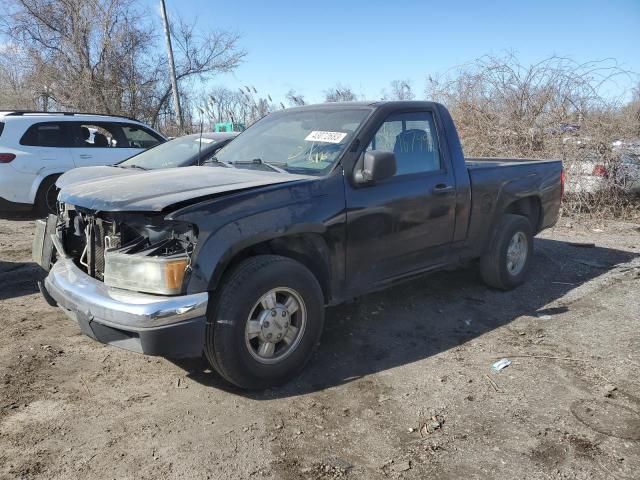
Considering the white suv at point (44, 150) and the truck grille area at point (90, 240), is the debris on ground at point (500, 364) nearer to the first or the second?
the truck grille area at point (90, 240)

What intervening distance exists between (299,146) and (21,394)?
8.41 feet

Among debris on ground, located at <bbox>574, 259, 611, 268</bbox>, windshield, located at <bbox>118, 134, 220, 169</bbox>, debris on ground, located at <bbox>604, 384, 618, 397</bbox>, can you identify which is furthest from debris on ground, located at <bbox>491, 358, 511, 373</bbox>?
windshield, located at <bbox>118, 134, 220, 169</bbox>

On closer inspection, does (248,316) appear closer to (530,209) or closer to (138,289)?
(138,289)

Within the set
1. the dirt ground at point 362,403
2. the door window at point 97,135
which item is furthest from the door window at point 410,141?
the door window at point 97,135

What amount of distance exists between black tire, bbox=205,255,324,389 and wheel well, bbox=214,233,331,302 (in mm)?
108

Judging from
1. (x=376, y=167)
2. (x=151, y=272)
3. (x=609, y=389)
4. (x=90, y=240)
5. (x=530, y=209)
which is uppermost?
(x=376, y=167)

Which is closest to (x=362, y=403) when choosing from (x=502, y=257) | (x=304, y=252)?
(x=304, y=252)

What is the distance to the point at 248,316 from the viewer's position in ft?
10.2

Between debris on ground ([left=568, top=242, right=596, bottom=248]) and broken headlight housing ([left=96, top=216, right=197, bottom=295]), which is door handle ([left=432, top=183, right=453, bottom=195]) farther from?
debris on ground ([left=568, top=242, right=596, bottom=248])

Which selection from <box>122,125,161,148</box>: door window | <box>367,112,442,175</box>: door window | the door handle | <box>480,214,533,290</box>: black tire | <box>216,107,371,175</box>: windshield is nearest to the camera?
<box>216,107,371,175</box>: windshield

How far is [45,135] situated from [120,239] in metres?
6.44

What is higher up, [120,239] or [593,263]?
[120,239]

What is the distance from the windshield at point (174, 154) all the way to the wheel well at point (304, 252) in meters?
3.32

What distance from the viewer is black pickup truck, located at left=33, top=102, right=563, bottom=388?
2.91 m
